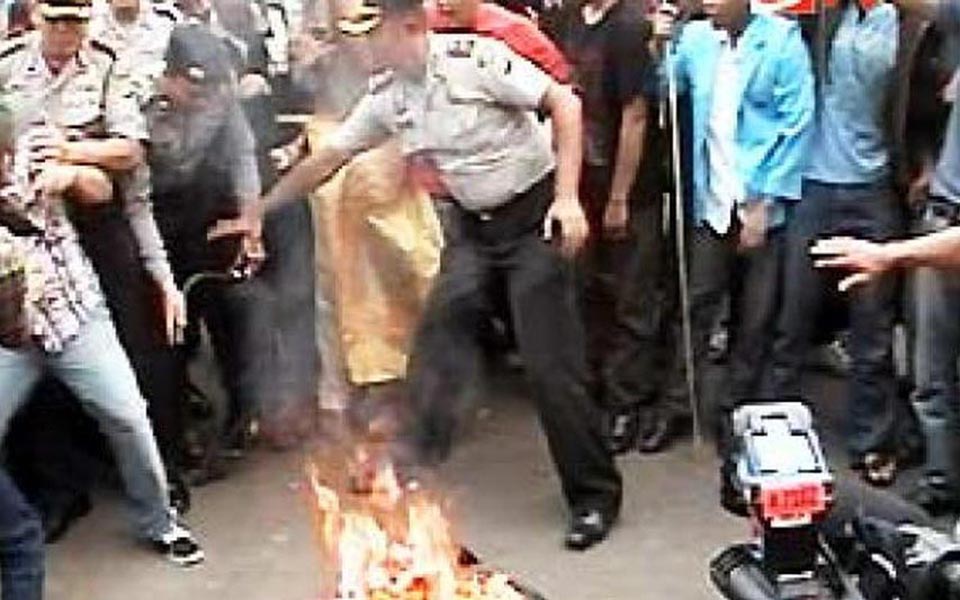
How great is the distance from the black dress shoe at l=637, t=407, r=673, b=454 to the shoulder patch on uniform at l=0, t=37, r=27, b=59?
2.54 m

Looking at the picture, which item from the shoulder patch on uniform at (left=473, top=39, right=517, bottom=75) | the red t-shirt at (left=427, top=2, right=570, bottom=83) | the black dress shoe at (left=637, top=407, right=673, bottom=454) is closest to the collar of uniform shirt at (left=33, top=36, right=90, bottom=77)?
the red t-shirt at (left=427, top=2, right=570, bottom=83)

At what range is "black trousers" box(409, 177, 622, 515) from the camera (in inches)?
245

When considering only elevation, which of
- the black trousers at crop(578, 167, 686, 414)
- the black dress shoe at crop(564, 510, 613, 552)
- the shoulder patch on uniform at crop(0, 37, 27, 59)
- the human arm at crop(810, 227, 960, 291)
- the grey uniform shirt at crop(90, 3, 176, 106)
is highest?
the shoulder patch on uniform at crop(0, 37, 27, 59)

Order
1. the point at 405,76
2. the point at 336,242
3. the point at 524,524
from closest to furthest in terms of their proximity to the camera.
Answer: the point at 405,76 → the point at 524,524 → the point at 336,242

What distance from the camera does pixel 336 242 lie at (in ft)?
23.3

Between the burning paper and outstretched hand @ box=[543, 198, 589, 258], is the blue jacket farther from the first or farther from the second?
the burning paper

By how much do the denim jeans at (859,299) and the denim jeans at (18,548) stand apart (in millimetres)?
2691

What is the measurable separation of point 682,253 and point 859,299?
65cm

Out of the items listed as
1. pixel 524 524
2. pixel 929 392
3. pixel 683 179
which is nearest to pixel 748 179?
pixel 683 179

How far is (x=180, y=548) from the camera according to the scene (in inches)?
254

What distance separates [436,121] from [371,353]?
1147 millimetres

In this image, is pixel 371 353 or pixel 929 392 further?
pixel 371 353

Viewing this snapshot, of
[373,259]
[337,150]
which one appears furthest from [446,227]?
[373,259]

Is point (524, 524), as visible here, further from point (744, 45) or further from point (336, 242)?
point (744, 45)
